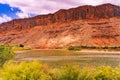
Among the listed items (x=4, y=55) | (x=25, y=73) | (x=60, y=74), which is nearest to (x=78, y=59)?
(x=4, y=55)

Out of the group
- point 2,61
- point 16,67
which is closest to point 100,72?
point 16,67

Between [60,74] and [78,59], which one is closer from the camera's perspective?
[60,74]

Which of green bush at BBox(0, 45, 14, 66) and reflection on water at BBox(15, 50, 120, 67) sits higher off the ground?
green bush at BBox(0, 45, 14, 66)

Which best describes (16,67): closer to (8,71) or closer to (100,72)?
(8,71)

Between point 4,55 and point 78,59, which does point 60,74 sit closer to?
point 4,55

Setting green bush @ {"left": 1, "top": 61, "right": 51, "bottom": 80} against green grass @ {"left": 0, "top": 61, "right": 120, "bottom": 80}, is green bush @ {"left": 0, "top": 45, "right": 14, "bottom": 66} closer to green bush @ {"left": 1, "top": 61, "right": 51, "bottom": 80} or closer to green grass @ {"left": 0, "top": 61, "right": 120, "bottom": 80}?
green bush @ {"left": 1, "top": 61, "right": 51, "bottom": 80}

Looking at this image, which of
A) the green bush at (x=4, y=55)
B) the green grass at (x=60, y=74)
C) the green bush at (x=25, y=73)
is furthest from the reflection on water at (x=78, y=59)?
the green bush at (x=25, y=73)

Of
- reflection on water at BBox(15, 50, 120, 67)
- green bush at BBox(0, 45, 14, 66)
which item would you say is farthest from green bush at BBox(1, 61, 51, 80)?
reflection on water at BBox(15, 50, 120, 67)

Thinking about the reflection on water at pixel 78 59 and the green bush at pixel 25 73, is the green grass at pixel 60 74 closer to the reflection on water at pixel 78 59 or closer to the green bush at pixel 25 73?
the green bush at pixel 25 73

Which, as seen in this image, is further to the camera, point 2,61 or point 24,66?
point 2,61

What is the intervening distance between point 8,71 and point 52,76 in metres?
4.06

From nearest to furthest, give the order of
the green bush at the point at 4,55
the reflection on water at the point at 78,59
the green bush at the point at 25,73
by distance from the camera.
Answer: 1. the green bush at the point at 25,73
2. the green bush at the point at 4,55
3. the reflection on water at the point at 78,59

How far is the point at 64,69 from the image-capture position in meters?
30.0

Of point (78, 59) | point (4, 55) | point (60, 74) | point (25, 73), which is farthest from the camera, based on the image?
point (78, 59)
